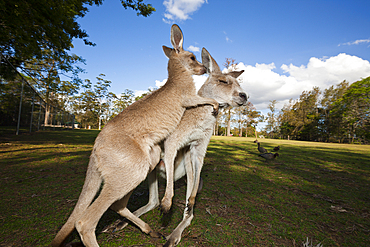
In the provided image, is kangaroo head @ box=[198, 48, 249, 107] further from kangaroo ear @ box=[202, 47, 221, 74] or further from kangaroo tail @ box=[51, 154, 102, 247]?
kangaroo tail @ box=[51, 154, 102, 247]

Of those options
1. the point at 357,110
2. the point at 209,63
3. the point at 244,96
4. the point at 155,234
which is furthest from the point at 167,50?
the point at 357,110

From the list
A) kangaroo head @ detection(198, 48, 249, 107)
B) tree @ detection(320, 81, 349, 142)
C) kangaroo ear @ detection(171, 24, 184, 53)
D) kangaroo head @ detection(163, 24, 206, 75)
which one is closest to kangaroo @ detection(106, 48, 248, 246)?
kangaroo head @ detection(198, 48, 249, 107)

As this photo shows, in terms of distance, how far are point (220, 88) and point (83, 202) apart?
5.95 feet

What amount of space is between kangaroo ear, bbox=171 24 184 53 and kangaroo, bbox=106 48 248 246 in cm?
31

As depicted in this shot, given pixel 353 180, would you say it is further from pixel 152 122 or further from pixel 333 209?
pixel 152 122

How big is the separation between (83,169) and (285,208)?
356cm

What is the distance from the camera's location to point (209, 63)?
7.15ft

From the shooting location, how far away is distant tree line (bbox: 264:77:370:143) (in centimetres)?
2812

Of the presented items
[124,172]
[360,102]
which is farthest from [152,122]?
[360,102]

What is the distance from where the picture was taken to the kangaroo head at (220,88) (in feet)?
6.79

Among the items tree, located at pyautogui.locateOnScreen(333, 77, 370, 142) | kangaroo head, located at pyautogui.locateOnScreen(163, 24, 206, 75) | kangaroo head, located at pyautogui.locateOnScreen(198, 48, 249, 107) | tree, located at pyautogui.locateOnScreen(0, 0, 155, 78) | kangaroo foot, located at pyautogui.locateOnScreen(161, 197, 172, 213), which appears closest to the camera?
kangaroo foot, located at pyautogui.locateOnScreen(161, 197, 172, 213)

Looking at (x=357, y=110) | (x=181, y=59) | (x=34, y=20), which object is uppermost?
(x=357, y=110)

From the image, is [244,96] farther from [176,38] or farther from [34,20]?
[34,20]

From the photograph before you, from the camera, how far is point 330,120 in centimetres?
3312
